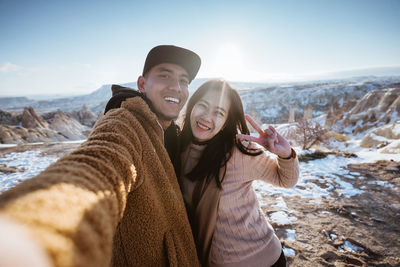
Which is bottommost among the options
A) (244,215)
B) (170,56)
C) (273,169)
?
(244,215)

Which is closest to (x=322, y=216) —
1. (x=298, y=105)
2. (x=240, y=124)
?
(x=240, y=124)

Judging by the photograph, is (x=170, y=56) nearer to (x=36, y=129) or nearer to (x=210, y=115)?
(x=210, y=115)

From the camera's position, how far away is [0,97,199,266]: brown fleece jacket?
0.40 meters

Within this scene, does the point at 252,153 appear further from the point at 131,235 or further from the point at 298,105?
the point at 298,105

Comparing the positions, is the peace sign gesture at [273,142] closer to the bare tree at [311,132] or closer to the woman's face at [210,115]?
the woman's face at [210,115]

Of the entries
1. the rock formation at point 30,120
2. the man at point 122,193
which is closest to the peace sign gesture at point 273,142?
the man at point 122,193

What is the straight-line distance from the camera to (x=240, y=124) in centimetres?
200

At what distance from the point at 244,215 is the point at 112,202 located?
1.25 metres

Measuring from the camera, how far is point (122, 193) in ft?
2.38

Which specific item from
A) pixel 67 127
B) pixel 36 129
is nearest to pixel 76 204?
pixel 36 129

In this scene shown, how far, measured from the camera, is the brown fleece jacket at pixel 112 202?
0.40m

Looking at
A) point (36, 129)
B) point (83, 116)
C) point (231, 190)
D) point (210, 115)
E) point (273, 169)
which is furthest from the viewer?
point (83, 116)

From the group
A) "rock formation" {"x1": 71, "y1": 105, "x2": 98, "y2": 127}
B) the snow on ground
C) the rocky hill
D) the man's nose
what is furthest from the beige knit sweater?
"rock formation" {"x1": 71, "y1": 105, "x2": 98, "y2": 127}

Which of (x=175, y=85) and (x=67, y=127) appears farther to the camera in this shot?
(x=67, y=127)
